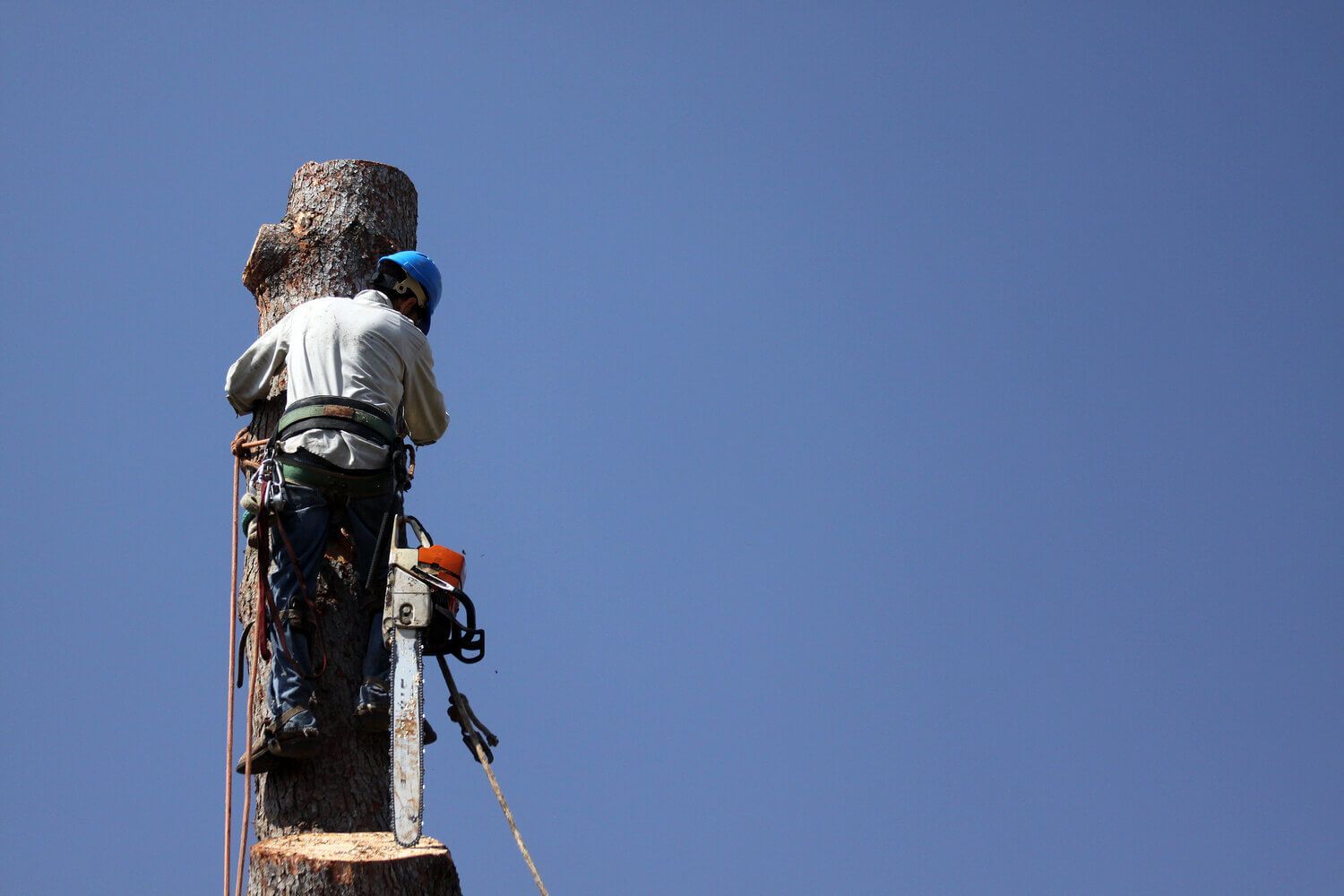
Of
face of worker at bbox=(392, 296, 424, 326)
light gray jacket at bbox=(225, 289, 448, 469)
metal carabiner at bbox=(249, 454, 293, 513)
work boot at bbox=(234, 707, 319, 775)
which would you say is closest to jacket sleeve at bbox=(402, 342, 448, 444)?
light gray jacket at bbox=(225, 289, 448, 469)

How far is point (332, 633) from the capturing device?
18.6ft

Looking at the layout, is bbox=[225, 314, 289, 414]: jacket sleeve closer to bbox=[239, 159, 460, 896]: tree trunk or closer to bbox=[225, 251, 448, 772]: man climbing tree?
bbox=[225, 251, 448, 772]: man climbing tree

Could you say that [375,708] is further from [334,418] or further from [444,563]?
[334,418]

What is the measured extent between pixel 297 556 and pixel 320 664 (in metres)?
0.39

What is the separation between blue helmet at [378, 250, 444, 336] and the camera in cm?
621

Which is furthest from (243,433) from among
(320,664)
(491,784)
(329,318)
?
(491,784)

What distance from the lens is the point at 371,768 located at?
18.3 ft

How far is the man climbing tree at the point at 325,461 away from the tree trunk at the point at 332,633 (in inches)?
3.0

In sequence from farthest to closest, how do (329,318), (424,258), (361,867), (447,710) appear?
(424,258) → (329,318) → (447,710) → (361,867)

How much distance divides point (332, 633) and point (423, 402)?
3.32ft

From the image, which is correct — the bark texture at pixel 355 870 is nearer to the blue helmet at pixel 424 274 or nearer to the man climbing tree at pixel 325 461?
the man climbing tree at pixel 325 461

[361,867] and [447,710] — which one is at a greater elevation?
[447,710]

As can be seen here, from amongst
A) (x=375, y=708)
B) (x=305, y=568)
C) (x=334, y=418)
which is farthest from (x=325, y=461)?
(x=375, y=708)

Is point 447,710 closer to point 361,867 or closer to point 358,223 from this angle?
point 361,867
